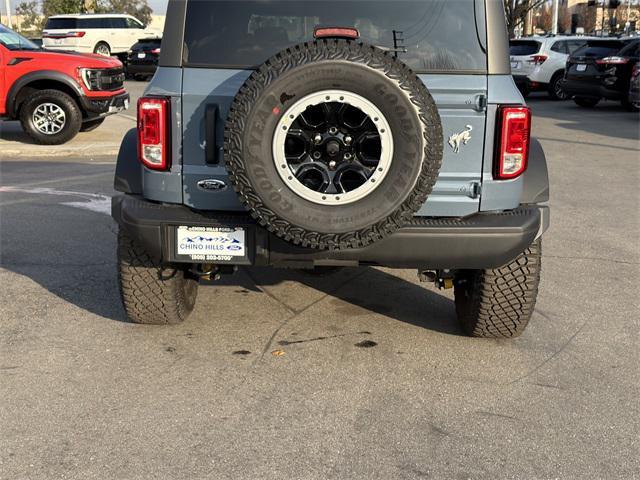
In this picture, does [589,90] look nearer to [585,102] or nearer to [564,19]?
[585,102]

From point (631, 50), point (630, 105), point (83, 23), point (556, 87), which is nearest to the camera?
point (631, 50)

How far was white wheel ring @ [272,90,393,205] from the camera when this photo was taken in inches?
136

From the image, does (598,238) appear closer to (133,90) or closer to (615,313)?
(615,313)

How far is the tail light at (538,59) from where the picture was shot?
21219mm

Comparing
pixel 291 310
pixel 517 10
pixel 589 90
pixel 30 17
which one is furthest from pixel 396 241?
pixel 30 17

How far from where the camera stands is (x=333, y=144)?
11.6ft

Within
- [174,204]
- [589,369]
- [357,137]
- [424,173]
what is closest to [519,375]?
[589,369]

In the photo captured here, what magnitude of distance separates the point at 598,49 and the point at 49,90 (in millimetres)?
12330

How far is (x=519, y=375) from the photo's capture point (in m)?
4.08

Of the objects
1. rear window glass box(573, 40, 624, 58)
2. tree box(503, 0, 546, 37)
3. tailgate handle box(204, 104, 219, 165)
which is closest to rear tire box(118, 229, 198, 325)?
tailgate handle box(204, 104, 219, 165)

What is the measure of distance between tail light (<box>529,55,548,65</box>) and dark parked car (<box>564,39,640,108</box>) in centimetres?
210

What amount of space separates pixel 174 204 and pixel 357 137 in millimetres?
1017

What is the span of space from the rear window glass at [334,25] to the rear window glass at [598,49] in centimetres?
1576

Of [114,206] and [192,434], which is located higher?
[114,206]
